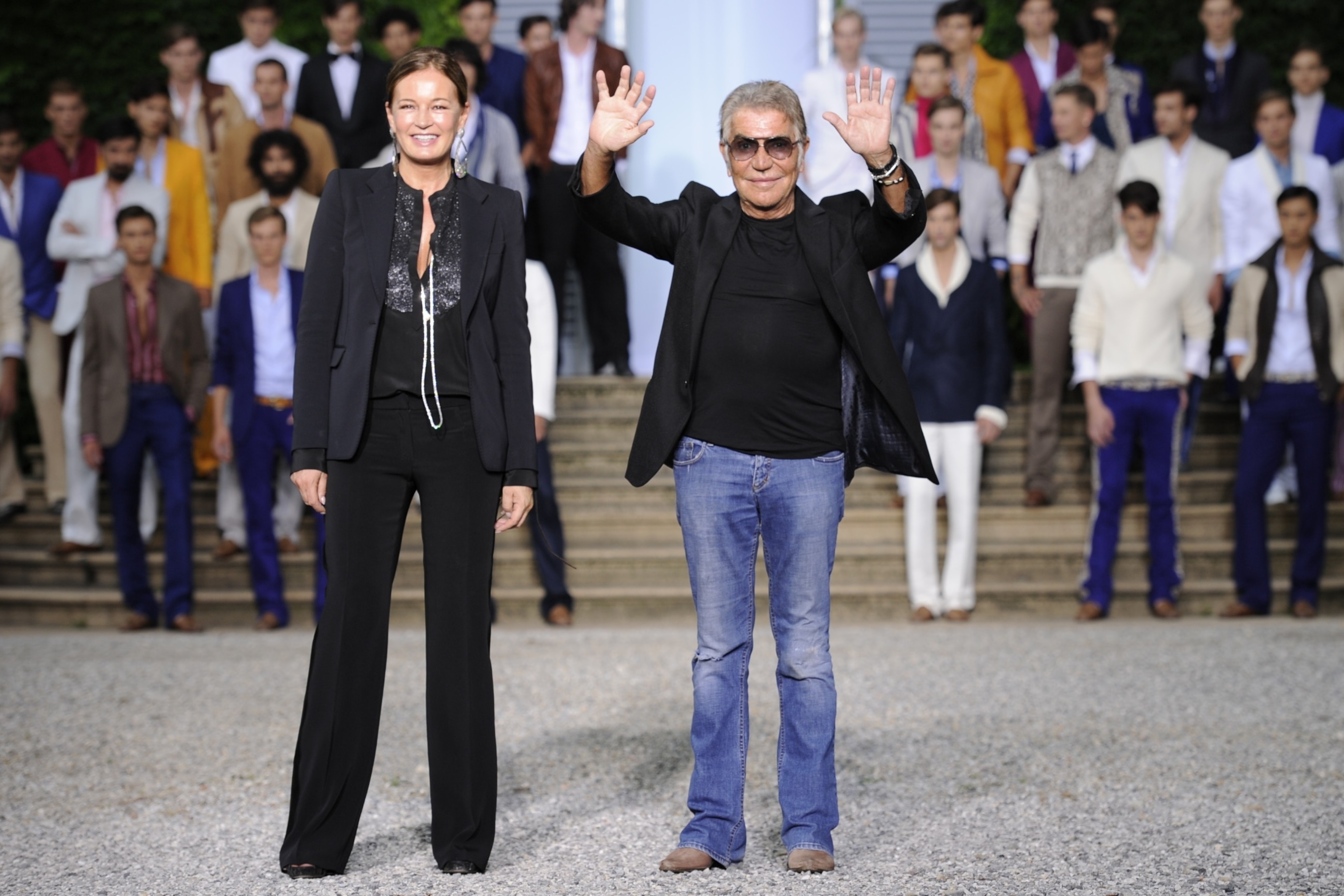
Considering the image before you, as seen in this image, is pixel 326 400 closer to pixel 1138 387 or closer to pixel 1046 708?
pixel 1046 708

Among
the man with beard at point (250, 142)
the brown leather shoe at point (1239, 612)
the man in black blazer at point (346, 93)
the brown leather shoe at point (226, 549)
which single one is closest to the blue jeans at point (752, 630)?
the brown leather shoe at point (1239, 612)

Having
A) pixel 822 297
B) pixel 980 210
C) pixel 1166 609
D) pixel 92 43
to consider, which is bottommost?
pixel 1166 609

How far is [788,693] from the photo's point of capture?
13.3ft

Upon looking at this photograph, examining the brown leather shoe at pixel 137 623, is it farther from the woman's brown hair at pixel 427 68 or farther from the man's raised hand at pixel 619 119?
the man's raised hand at pixel 619 119

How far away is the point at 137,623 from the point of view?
27.2ft

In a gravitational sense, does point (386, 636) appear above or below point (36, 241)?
below

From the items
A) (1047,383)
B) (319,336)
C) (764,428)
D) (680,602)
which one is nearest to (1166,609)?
(1047,383)

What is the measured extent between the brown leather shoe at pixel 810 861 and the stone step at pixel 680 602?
4394 mm

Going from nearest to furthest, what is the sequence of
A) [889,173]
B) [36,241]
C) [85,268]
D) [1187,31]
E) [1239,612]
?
[889,173] → [1239,612] → [85,268] → [36,241] → [1187,31]

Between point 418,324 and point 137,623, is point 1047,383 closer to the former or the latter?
point 137,623

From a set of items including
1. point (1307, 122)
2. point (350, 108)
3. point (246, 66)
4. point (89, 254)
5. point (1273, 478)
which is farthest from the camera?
point (246, 66)

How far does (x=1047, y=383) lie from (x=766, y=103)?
5540 mm

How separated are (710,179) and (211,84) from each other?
139 inches

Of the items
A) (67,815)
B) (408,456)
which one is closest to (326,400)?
(408,456)
